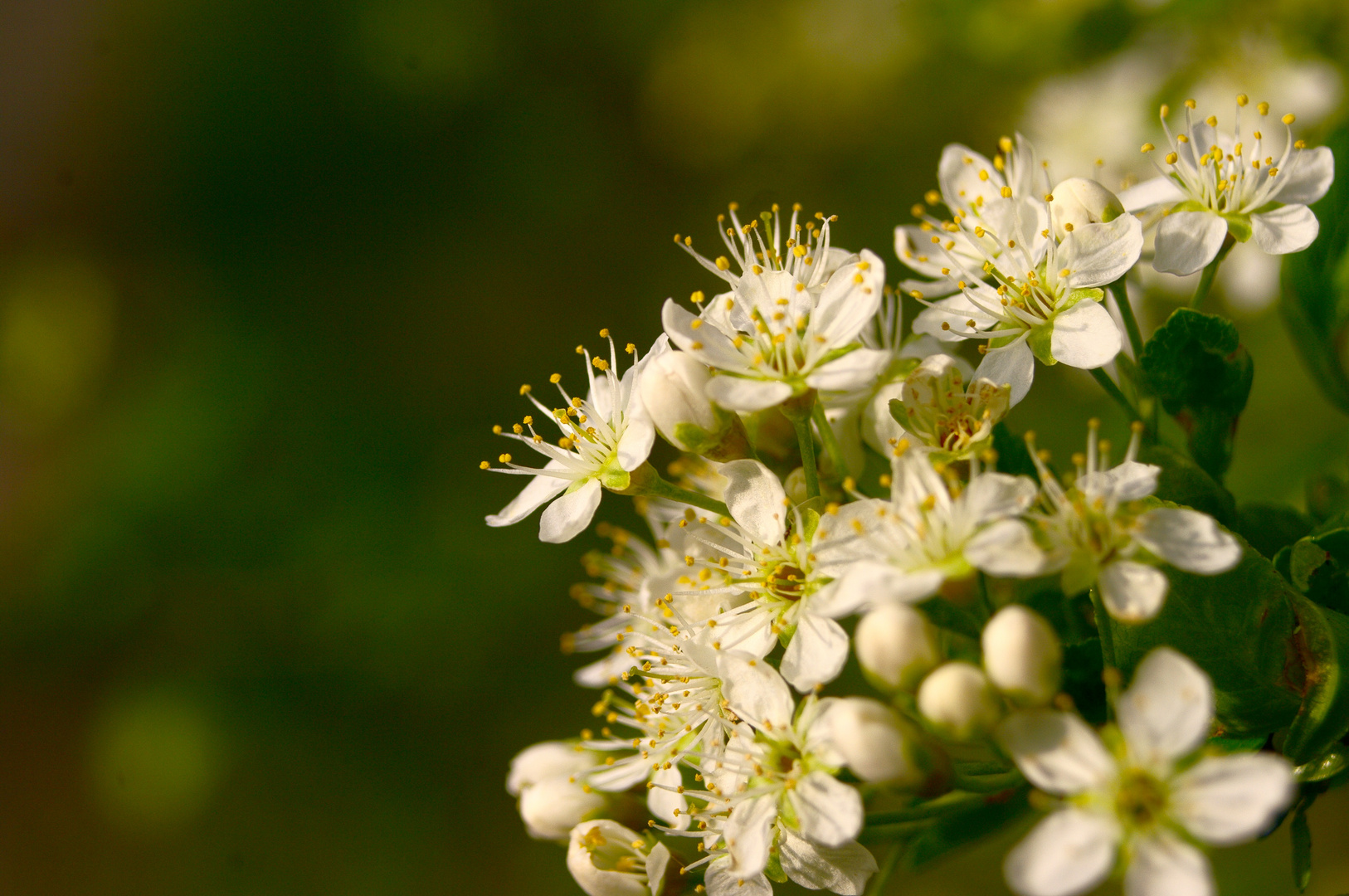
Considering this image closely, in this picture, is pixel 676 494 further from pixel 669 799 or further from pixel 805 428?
pixel 669 799

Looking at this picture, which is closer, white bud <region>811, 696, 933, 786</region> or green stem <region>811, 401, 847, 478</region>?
white bud <region>811, 696, 933, 786</region>

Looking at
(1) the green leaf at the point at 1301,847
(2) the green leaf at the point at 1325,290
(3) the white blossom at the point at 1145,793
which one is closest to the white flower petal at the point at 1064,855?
(3) the white blossom at the point at 1145,793

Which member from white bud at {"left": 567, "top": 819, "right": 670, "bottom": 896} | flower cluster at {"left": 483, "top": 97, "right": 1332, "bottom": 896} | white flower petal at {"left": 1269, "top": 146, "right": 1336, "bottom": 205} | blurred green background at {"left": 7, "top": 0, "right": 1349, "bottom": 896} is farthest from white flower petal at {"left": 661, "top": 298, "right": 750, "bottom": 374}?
blurred green background at {"left": 7, "top": 0, "right": 1349, "bottom": 896}

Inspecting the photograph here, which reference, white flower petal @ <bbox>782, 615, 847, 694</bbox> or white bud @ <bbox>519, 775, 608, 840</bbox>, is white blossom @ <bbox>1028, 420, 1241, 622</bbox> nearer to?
white flower petal @ <bbox>782, 615, 847, 694</bbox>

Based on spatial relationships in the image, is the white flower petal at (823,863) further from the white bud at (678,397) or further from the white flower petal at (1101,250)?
the white flower petal at (1101,250)

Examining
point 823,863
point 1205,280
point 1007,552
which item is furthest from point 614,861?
point 1205,280
